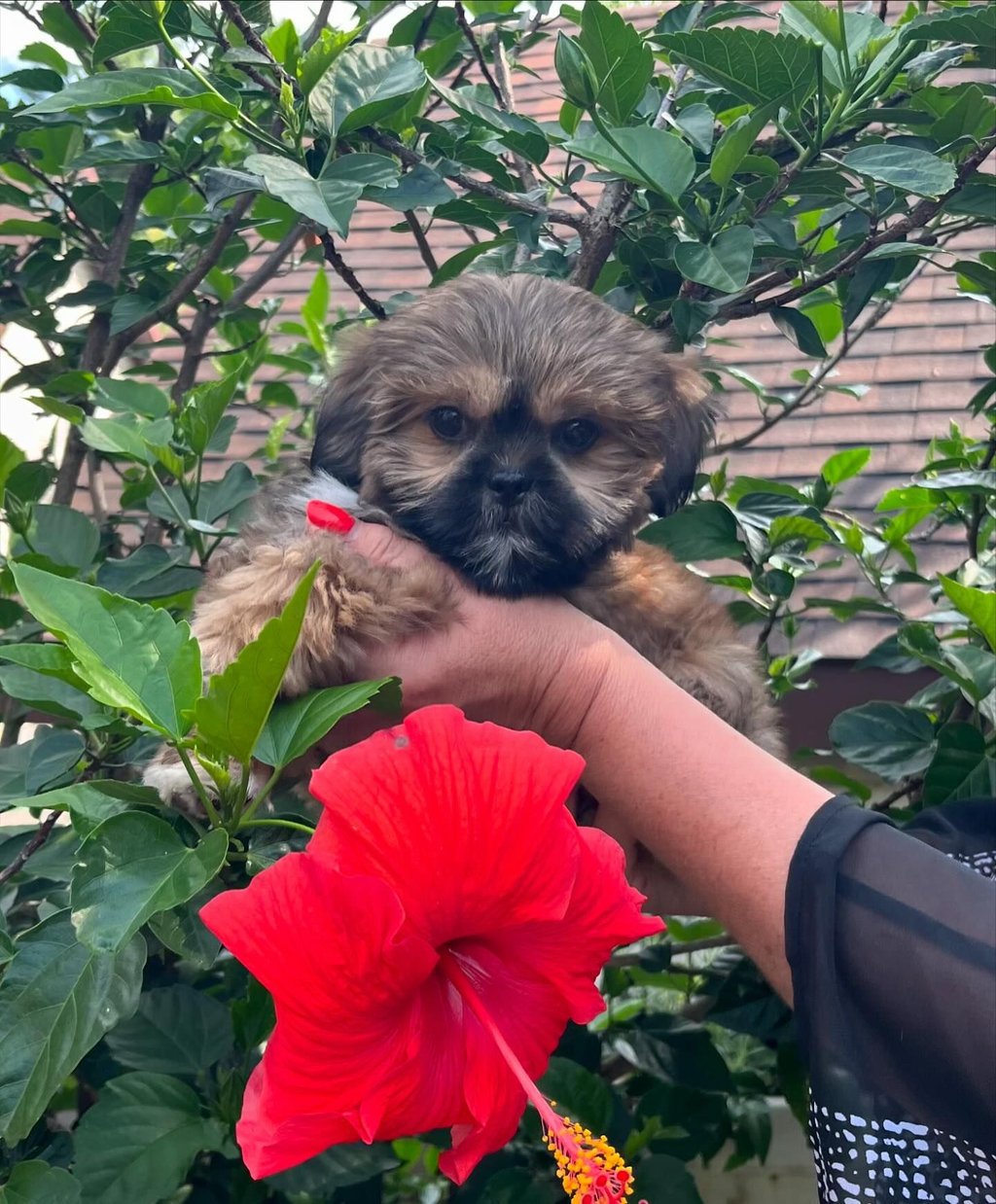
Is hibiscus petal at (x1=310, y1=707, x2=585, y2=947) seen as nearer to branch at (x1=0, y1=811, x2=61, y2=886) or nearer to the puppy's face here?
branch at (x1=0, y1=811, x2=61, y2=886)

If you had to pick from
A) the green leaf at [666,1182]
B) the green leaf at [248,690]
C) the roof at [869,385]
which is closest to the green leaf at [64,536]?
Result: the green leaf at [248,690]

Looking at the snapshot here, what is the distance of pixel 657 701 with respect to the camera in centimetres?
151

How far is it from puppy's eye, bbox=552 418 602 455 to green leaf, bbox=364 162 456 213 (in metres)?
0.41

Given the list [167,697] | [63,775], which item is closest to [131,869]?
[167,697]

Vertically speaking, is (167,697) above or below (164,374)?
above

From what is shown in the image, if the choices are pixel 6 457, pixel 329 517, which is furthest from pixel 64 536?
pixel 329 517

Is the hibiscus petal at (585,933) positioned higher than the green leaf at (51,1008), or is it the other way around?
the hibiscus petal at (585,933)

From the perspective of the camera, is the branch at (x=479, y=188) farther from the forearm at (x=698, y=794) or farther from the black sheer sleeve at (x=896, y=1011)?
the black sheer sleeve at (x=896, y=1011)

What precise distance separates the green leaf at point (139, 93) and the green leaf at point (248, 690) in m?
0.72

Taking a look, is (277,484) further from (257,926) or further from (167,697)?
(257,926)

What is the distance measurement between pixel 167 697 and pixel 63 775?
58 cm

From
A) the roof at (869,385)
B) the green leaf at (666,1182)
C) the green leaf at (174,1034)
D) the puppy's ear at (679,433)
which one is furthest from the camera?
the roof at (869,385)

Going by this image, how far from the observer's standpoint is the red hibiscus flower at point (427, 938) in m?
0.83

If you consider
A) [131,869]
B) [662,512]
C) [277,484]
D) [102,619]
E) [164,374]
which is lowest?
[164,374]
